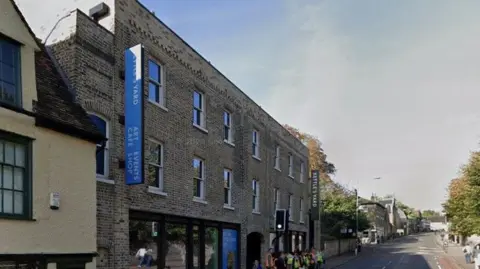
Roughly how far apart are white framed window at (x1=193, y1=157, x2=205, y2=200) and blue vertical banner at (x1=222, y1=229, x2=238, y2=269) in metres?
2.85

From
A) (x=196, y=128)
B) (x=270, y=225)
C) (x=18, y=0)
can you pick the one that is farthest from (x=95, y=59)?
(x=270, y=225)

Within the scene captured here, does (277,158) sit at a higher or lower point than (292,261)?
higher

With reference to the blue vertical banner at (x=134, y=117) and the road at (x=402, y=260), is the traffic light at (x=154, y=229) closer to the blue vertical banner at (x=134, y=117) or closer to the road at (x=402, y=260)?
the blue vertical banner at (x=134, y=117)

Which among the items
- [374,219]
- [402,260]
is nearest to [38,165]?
[402,260]

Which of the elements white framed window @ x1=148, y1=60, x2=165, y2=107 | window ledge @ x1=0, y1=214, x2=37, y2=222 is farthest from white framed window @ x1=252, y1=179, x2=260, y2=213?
window ledge @ x1=0, y1=214, x2=37, y2=222

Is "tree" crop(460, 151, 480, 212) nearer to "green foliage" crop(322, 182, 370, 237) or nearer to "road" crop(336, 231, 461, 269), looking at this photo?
"road" crop(336, 231, 461, 269)

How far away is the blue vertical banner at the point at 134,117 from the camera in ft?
42.8

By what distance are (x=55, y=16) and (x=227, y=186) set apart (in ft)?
32.8

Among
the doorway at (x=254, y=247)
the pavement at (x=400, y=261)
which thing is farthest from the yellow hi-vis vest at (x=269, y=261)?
the pavement at (x=400, y=261)

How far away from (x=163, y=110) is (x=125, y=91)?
2464 mm

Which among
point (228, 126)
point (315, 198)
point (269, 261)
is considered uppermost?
point (228, 126)

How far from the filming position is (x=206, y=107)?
19.2 metres

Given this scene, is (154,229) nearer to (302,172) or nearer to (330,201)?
(302,172)

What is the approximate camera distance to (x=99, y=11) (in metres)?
14.0
